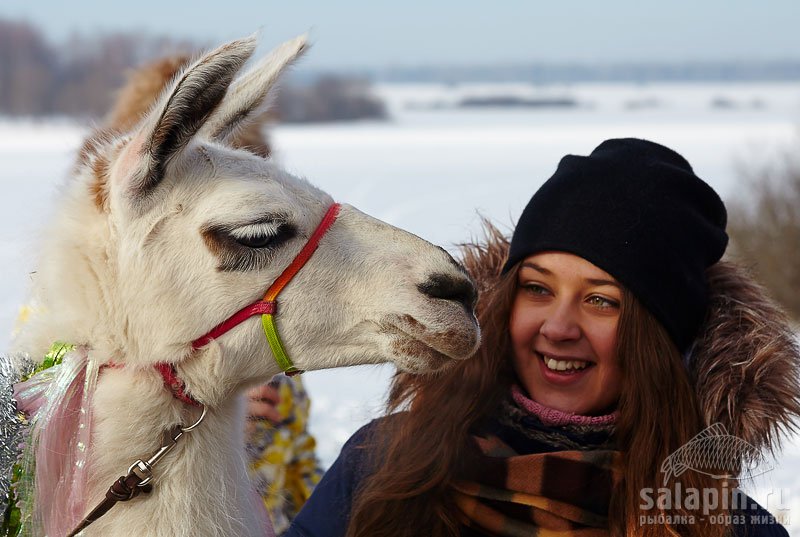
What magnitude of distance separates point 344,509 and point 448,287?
748 mm

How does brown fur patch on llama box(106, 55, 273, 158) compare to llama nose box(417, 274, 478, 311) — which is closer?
llama nose box(417, 274, 478, 311)

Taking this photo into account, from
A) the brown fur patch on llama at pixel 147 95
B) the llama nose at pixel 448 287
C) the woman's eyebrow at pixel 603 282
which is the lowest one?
the llama nose at pixel 448 287

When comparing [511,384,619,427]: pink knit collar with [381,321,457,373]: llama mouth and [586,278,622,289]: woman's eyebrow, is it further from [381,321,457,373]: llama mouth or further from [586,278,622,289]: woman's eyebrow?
[381,321,457,373]: llama mouth

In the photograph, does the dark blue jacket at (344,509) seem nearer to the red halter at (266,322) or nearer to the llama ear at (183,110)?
the red halter at (266,322)

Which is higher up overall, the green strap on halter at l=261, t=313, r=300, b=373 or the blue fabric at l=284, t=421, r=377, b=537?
the green strap on halter at l=261, t=313, r=300, b=373

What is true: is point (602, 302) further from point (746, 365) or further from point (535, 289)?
point (746, 365)

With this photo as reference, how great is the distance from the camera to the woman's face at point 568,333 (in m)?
2.03

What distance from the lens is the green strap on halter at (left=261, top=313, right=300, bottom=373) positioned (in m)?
1.65

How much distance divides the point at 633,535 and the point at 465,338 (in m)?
0.63

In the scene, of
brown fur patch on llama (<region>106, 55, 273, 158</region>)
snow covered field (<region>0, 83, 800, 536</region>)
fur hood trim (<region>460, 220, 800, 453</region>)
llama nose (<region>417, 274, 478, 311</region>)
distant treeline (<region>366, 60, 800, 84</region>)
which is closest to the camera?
llama nose (<region>417, 274, 478, 311</region>)

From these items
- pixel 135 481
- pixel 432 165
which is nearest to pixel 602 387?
pixel 135 481

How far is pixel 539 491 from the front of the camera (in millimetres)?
2010

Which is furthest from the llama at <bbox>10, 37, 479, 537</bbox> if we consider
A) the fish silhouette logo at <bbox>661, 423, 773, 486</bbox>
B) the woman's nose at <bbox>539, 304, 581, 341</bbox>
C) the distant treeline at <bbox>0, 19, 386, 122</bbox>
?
the distant treeline at <bbox>0, 19, 386, 122</bbox>

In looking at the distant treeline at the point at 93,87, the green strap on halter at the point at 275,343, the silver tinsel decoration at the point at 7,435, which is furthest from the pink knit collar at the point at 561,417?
the distant treeline at the point at 93,87
